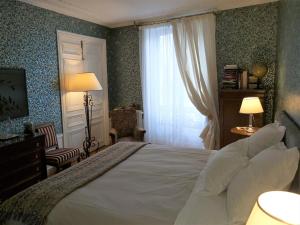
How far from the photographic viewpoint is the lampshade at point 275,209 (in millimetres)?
724

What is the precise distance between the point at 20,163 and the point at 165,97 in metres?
2.77

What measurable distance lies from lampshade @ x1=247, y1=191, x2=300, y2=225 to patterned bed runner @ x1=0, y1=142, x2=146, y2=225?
4.21ft

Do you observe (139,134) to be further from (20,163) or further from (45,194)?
(45,194)

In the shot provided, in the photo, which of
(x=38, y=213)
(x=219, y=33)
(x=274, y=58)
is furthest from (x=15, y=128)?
(x=274, y=58)

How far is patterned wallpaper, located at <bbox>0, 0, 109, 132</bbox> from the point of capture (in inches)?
122

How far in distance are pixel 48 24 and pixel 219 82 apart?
3.05 metres

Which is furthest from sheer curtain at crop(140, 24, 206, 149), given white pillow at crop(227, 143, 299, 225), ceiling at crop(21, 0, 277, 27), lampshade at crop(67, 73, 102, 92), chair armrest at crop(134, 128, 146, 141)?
white pillow at crop(227, 143, 299, 225)

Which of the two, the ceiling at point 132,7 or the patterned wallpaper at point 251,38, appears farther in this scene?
the patterned wallpaper at point 251,38

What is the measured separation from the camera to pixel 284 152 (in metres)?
1.33

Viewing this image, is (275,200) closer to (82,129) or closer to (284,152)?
(284,152)

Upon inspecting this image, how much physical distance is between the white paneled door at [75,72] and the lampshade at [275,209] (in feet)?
12.3

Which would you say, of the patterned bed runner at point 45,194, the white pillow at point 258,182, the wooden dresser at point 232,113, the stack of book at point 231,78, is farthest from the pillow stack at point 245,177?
the stack of book at point 231,78

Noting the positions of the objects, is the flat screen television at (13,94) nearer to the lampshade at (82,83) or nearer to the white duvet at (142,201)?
the lampshade at (82,83)

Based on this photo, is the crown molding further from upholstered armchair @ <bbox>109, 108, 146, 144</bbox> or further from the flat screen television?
upholstered armchair @ <bbox>109, 108, 146, 144</bbox>
